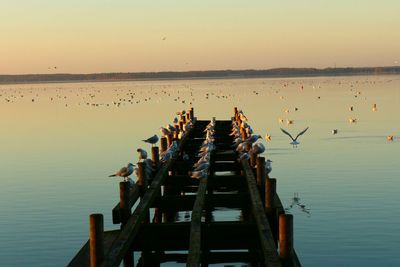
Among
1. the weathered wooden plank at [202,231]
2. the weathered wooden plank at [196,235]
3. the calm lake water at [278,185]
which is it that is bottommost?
the calm lake water at [278,185]

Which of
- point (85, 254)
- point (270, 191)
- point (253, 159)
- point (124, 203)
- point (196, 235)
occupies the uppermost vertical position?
point (270, 191)

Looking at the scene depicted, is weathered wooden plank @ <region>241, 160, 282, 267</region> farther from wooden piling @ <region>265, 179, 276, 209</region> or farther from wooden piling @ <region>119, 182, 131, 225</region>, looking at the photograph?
wooden piling @ <region>119, 182, 131, 225</region>

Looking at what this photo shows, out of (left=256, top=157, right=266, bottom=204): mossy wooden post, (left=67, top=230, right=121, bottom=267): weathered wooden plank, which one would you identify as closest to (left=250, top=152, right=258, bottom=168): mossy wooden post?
(left=256, top=157, right=266, bottom=204): mossy wooden post

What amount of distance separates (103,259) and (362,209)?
1304 cm

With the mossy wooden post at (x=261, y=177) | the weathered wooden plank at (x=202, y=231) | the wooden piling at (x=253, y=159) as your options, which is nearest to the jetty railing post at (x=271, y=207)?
the weathered wooden plank at (x=202, y=231)

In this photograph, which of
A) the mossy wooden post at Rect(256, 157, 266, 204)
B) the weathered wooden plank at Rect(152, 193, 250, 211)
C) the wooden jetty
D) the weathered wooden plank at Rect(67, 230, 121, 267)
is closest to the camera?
the wooden jetty

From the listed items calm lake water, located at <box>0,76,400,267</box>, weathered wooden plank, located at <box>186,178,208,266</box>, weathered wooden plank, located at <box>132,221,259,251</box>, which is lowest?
calm lake water, located at <box>0,76,400,267</box>

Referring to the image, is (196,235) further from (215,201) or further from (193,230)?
(215,201)

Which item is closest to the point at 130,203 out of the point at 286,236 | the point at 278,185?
the point at 286,236

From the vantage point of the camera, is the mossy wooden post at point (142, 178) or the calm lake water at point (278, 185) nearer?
the mossy wooden post at point (142, 178)

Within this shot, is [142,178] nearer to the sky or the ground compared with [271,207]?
nearer to the sky

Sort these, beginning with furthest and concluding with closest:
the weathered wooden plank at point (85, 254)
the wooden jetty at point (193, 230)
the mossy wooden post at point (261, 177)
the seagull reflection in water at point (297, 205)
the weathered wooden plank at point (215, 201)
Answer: the seagull reflection in water at point (297, 205) → the mossy wooden post at point (261, 177) → the weathered wooden plank at point (215, 201) → the weathered wooden plank at point (85, 254) → the wooden jetty at point (193, 230)

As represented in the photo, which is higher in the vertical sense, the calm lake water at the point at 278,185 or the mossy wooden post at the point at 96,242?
the mossy wooden post at the point at 96,242

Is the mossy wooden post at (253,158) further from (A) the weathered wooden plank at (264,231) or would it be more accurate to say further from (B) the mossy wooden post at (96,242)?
(B) the mossy wooden post at (96,242)
